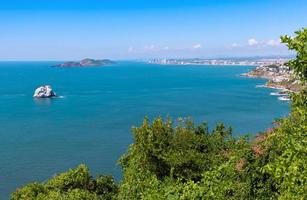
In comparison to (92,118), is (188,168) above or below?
above

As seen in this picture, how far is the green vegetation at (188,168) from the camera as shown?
13.1 m

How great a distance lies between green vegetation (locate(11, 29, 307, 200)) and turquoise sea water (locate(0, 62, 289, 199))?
24672 millimetres

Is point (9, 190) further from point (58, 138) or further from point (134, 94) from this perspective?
point (134, 94)

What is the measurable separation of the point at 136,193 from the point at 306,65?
35.4 ft

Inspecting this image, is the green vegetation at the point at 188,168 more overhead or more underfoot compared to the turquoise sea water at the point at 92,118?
more overhead

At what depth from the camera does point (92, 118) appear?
90.6 m

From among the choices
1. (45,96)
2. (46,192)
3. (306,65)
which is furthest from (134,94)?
(306,65)

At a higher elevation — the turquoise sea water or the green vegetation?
the green vegetation

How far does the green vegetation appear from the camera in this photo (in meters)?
13.1

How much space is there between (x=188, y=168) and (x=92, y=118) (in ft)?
233

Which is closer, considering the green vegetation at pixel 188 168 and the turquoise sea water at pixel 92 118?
the green vegetation at pixel 188 168

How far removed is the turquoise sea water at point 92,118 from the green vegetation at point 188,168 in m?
24.7

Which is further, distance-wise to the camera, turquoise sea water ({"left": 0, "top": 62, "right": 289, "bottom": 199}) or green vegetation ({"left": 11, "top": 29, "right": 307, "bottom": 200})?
turquoise sea water ({"left": 0, "top": 62, "right": 289, "bottom": 199})

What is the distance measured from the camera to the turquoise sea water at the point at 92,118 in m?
57.0
